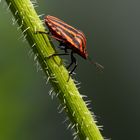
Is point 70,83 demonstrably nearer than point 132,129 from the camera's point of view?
Yes

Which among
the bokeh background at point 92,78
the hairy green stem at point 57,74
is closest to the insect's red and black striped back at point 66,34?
the hairy green stem at point 57,74

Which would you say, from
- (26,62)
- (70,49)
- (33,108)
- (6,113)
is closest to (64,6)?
(26,62)

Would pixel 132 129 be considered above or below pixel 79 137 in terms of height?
below

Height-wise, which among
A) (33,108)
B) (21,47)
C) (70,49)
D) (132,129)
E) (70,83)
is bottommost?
(132,129)

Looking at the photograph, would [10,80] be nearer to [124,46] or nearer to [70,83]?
[124,46]

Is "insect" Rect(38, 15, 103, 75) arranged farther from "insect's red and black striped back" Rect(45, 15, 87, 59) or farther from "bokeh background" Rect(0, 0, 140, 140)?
"bokeh background" Rect(0, 0, 140, 140)

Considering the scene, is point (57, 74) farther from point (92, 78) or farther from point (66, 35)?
point (92, 78)

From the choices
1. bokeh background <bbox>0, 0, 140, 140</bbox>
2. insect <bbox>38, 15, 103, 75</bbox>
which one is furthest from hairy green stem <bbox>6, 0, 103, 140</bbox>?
bokeh background <bbox>0, 0, 140, 140</bbox>

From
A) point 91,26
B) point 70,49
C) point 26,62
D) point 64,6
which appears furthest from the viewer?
point 64,6
